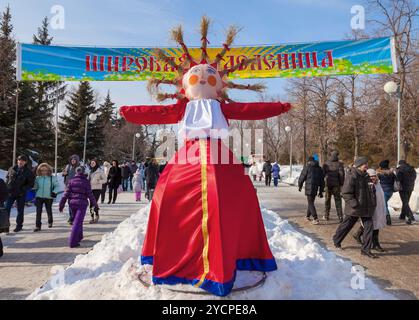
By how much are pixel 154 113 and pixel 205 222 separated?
147 centimetres

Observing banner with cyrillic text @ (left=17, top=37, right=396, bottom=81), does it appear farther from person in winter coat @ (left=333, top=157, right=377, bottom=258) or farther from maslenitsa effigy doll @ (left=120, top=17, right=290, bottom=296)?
maslenitsa effigy doll @ (left=120, top=17, right=290, bottom=296)

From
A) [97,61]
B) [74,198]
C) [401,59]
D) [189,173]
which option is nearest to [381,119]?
[401,59]

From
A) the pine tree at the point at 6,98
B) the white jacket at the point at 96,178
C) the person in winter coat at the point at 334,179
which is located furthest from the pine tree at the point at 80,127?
the person in winter coat at the point at 334,179

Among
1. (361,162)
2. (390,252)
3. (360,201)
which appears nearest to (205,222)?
(360,201)

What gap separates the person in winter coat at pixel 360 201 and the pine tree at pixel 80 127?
33.5 m

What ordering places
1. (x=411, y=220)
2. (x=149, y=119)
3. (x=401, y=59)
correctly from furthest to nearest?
(x=401, y=59) → (x=411, y=220) → (x=149, y=119)

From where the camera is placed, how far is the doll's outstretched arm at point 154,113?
14.0 ft

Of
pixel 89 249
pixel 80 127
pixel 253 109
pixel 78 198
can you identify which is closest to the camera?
pixel 253 109

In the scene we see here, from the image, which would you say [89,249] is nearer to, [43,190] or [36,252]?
[36,252]

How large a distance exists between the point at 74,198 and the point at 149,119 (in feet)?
13.0

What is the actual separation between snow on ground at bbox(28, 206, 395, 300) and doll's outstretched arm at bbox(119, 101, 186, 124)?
1.72 metres

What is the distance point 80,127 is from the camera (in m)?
38.5
